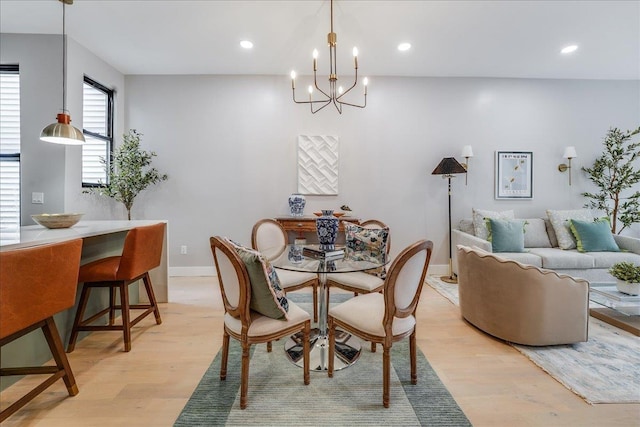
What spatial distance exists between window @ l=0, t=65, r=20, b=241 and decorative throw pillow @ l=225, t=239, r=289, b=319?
11.0ft

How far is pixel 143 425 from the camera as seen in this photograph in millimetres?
1493

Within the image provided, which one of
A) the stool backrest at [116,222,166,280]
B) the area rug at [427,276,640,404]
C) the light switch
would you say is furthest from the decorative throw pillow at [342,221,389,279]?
the light switch

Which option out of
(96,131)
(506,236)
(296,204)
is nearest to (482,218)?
(506,236)

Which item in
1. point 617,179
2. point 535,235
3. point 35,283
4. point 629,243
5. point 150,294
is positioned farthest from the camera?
point 617,179

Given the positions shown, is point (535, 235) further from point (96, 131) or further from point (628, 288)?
point (96, 131)

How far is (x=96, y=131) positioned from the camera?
151 inches

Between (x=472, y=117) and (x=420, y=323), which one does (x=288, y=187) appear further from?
(x=472, y=117)

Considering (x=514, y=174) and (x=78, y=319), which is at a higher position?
(x=514, y=174)

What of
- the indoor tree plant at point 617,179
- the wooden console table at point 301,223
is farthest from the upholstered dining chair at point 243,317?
the indoor tree plant at point 617,179

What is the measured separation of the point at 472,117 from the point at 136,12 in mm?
4342

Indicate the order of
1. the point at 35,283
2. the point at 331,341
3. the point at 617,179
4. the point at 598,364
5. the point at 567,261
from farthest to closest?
1. the point at 617,179
2. the point at 567,261
3. the point at 598,364
4. the point at 331,341
5. the point at 35,283

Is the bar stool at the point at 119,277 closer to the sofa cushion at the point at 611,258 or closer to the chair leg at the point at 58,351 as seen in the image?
the chair leg at the point at 58,351

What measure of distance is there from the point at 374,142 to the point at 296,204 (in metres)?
1.49

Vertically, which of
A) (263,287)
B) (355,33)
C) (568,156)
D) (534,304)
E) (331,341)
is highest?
(355,33)
